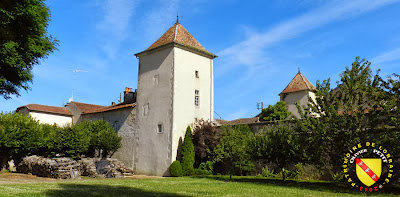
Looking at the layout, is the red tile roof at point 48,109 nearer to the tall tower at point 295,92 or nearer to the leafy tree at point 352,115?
the tall tower at point 295,92

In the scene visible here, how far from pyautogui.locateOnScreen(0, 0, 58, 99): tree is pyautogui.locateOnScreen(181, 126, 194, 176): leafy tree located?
13.1 meters

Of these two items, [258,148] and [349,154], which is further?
[258,148]

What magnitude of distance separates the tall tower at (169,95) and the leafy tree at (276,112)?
984cm

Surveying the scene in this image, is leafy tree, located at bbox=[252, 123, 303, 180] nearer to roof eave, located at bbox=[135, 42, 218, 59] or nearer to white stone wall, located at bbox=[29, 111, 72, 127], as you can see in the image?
A: roof eave, located at bbox=[135, 42, 218, 59]

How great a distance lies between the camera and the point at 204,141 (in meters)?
28.4

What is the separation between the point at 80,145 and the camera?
2869 cm

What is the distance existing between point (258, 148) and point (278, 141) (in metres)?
1.34

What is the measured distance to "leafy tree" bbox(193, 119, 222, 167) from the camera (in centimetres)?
2794

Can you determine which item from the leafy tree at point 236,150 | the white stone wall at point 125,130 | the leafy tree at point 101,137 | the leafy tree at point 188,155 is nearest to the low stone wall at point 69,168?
the white stone wall at point 125,130

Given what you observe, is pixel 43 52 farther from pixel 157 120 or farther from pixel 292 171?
pixel 292 171

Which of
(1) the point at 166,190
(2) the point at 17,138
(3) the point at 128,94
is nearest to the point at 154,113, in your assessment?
(3) the point at 128,94

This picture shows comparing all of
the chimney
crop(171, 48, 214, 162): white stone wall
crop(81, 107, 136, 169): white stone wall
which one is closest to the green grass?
crop(171, 48, 214, 162): white stone wall

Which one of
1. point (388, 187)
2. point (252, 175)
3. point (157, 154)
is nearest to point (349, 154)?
point (388, 187)

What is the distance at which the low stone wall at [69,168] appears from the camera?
22.6m
